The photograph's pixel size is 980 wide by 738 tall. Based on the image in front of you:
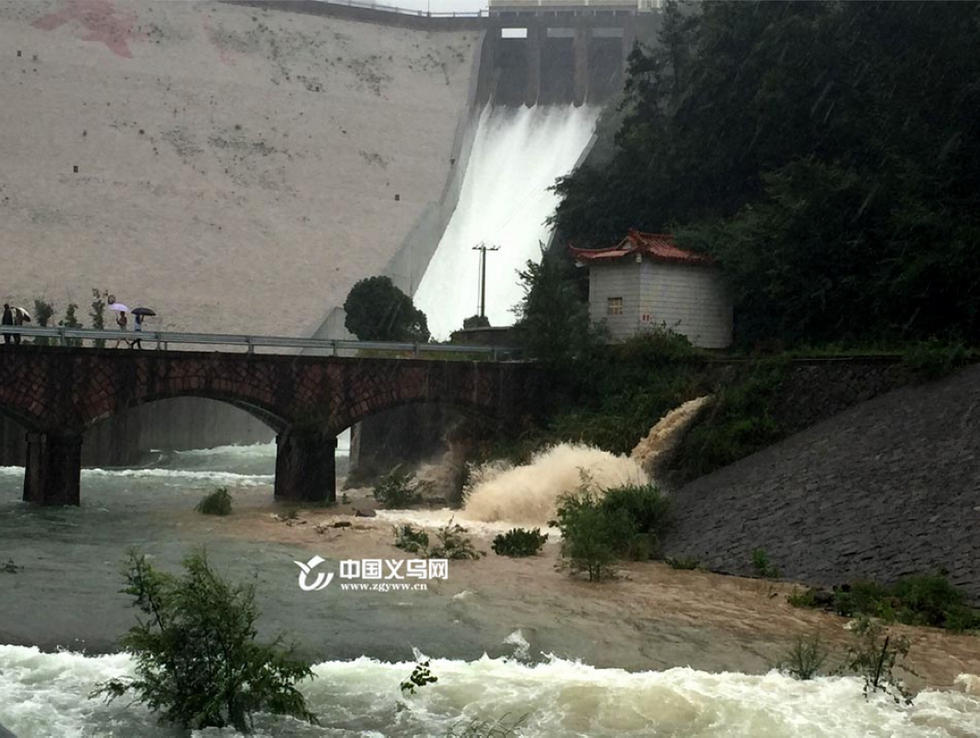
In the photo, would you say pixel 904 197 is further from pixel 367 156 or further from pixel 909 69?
pixel 367 156

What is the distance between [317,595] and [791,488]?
9.98 m

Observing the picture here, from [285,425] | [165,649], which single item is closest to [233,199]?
[285,425]

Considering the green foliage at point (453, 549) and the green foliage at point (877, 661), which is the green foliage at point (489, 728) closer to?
the green foliage at point (877, 661)

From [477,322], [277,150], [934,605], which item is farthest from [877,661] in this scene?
[277,150]

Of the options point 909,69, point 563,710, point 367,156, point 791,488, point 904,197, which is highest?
point 367,156

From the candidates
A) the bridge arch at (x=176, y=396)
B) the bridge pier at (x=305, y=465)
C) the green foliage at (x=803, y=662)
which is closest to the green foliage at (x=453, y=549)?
the green foliage at (x=803, y=662)

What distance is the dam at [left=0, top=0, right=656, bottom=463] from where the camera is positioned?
5912cm

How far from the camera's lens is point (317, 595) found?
59.1 ft

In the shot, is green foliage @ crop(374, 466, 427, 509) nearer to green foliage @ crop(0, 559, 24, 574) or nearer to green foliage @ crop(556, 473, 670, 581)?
green foliage @ crop(556, 473, 670, 581)

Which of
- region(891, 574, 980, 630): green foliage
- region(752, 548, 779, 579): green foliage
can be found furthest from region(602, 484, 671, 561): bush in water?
region(891, 574, 980, 630): green foliage

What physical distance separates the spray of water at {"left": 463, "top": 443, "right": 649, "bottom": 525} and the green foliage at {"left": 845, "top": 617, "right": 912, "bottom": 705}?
10944mm

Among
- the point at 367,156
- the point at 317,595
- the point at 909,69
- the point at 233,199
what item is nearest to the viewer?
the point at 317,595

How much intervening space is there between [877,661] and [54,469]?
69.2 ft

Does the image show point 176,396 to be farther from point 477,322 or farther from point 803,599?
point 477,322
